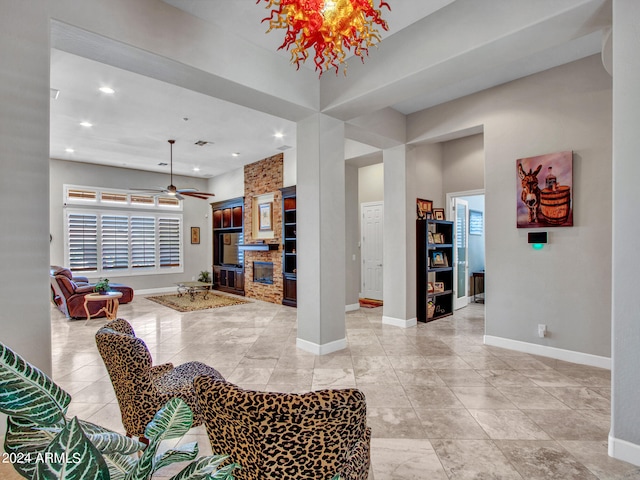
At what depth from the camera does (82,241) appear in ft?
27.5

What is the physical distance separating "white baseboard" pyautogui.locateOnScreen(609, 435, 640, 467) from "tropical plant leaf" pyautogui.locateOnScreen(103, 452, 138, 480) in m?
2.86

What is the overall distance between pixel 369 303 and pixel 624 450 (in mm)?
5295

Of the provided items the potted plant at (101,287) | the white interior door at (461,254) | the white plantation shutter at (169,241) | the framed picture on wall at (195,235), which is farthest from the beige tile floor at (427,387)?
the framed picture on wall at (195,235)

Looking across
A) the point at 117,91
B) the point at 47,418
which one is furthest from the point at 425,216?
the point at 47,418

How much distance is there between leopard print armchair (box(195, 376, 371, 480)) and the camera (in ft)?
3.74

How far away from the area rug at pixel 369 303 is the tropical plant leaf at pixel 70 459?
270 inches

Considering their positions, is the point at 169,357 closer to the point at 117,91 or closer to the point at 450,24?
the point at 117,91

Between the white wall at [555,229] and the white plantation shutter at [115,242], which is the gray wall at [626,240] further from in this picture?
the white plantation shutter at [115,242]

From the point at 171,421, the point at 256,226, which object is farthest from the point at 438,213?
the point at 171,421

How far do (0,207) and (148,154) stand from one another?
622 cm

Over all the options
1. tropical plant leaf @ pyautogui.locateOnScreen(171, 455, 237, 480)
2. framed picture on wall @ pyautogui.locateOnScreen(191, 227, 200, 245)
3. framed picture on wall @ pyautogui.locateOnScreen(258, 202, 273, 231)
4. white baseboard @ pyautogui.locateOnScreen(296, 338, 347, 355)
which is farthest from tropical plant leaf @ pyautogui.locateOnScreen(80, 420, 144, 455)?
framed picture on wall @ pyautogui.locateOnScreen(191, 227, 200, 245)

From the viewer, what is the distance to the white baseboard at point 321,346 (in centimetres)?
412

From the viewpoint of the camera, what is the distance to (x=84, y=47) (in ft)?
8.73

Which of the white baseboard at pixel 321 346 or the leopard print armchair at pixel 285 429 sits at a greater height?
the leopard print armchair at pixel 285 429
